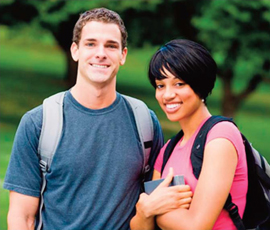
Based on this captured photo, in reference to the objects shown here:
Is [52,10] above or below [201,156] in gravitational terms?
above

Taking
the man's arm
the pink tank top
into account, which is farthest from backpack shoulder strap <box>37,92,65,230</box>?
the pink tank top

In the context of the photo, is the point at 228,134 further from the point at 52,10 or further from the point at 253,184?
the point at 52,10

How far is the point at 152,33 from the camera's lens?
18.0 m

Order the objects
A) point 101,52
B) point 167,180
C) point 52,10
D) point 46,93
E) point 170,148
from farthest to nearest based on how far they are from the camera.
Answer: point 46,93, point 52,10, point 101,52, point 170,148, point 167,180

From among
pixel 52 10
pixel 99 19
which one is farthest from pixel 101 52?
pixel 52 10

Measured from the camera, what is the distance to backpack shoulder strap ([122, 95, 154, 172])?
3.70 metres

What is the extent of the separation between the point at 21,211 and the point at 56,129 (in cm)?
59

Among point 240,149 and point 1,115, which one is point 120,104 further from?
point 1,115

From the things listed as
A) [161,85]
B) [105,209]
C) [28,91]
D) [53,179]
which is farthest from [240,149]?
[28,91]

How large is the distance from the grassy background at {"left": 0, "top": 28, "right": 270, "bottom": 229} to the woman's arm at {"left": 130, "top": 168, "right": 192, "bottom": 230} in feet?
16.4

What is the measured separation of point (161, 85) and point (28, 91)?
20.1 meters

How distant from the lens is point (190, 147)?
3.25 m

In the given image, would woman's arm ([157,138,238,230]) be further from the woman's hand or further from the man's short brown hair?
the man's short brown hair

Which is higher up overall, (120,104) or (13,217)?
(120,104)
